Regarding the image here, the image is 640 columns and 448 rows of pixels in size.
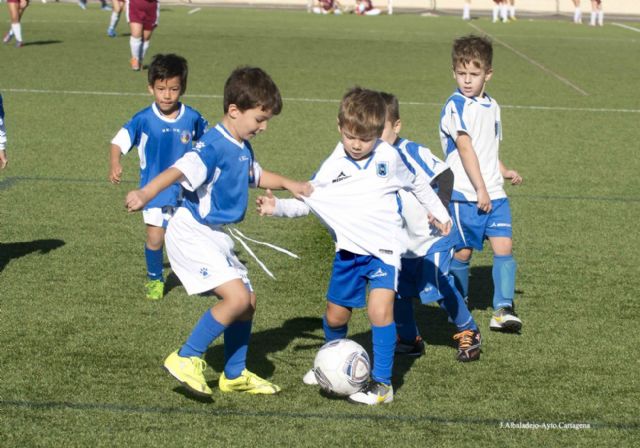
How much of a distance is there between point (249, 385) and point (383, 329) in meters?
0.74

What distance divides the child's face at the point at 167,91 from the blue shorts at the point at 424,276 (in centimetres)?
201

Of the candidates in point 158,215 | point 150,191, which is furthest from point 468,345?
point 158,215

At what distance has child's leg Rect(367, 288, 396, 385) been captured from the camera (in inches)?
224

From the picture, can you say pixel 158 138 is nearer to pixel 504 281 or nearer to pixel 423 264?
pixel 423 264

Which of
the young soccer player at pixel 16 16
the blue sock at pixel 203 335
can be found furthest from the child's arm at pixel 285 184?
the young soccer player at pixel 16 16

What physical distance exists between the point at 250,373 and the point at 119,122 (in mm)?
9443

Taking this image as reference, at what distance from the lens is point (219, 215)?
562cm

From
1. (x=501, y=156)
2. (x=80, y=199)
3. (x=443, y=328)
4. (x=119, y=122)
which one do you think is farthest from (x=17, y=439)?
(x=119, y=122)

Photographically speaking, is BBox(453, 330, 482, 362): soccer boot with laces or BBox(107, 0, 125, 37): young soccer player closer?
BBox(453, 330, 482, 362): soccer boot with laces

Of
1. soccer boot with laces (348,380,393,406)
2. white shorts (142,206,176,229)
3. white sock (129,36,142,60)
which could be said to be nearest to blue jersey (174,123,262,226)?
soccer boot with laces (348,380,393,406)

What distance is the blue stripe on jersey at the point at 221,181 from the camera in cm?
554

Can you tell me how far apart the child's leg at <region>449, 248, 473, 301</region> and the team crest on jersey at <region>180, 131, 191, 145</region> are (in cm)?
193

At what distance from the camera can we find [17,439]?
5.04 meters

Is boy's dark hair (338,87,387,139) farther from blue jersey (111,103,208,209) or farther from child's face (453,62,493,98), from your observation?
blue jersey (111,103,208,209)
